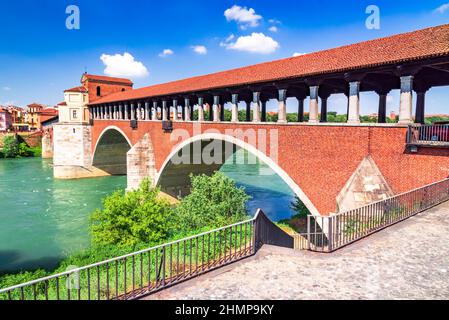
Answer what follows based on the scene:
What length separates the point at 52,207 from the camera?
100 feet

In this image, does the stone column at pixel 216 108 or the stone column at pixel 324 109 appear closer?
the stone column at pixel 324 109

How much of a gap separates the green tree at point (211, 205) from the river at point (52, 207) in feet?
24.0

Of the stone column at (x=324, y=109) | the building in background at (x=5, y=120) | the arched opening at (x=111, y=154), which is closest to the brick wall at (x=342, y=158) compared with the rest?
the stone column at (x=324, y=109)

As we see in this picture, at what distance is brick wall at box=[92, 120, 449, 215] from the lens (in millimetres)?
11750

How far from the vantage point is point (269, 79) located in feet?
57.4

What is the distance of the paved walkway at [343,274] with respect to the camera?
5801mm

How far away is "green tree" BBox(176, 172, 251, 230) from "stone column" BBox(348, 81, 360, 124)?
259 inches

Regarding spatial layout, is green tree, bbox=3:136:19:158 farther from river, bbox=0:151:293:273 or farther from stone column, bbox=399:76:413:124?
stone column, bbox=399:76:413:124

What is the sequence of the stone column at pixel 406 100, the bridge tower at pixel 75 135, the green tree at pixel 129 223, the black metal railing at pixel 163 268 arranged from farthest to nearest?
the bridge tower at pixel 75 135, the green tree at pixel 129 223, the stone column at pixel 406 100, the black metal railing at pixel 163 268

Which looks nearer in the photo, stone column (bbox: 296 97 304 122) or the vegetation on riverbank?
stone column (bbox: 296 97 304 122)

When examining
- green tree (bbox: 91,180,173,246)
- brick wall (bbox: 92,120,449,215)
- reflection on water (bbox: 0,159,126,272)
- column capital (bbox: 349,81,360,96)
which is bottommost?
reflection on water (bbox: 0,159,126,272)

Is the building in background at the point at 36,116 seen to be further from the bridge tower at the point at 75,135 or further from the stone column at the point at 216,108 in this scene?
the stone column at the point at 216,108

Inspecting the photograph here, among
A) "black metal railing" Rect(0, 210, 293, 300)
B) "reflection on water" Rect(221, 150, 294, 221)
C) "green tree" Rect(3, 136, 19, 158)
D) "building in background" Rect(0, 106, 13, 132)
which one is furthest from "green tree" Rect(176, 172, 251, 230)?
"building in background" Rect(0, 106, 13, 132)
